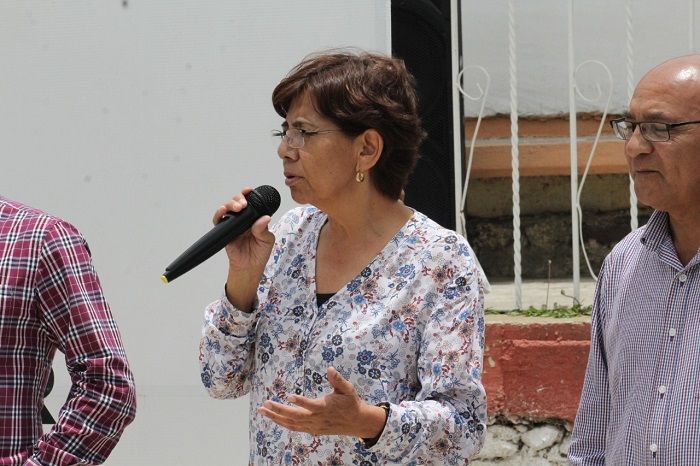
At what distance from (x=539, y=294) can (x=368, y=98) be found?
197 cm

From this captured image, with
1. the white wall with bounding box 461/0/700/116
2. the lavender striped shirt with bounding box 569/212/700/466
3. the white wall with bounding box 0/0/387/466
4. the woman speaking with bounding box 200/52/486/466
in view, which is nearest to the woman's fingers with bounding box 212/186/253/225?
the woman speaking with bounding box 200/52/486/466

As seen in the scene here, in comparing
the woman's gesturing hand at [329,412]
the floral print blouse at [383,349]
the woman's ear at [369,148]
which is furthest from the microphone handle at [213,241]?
the woman's gesturing hand at [329,412]

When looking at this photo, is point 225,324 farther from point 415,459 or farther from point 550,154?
point 550,154

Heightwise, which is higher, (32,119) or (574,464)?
(32,119)

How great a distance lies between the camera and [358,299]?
7.98 feet

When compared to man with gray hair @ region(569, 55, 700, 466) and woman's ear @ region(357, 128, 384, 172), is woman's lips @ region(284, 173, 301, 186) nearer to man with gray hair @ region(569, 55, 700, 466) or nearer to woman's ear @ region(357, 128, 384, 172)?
woman's ear @ region(357, 128, 384, 172)

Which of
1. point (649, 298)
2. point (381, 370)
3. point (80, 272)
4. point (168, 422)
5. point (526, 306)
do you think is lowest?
point (168, 422)

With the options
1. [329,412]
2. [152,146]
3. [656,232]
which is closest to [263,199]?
[329,412]

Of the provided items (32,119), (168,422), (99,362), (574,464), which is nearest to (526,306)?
(168,422)

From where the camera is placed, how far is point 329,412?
2.13 metres

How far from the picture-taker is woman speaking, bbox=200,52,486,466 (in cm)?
233

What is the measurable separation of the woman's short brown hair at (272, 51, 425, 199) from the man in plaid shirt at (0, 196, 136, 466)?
0.64m

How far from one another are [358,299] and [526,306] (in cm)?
167

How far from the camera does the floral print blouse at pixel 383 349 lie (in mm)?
2312
